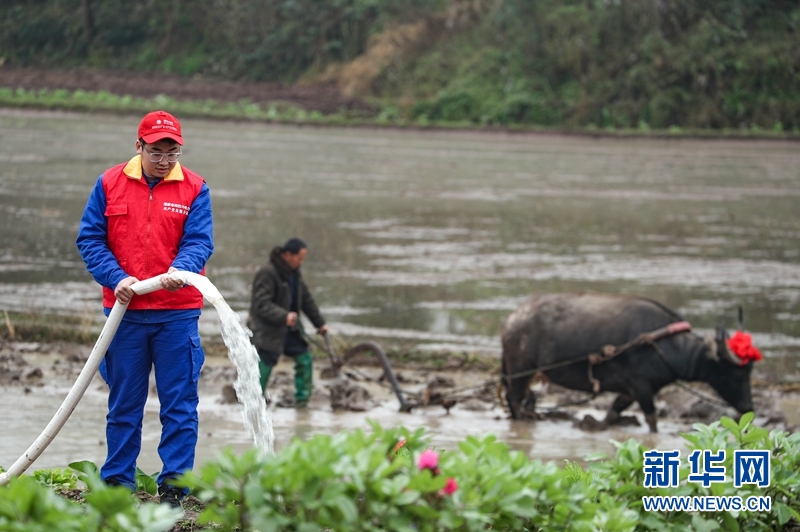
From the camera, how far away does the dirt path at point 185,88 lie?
39625 millimetres

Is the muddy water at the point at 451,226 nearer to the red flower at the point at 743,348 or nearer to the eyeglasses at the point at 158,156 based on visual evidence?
the red flower at the point at 743,348

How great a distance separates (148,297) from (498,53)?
121 feet

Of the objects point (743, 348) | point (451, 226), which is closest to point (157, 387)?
point (743, 348)

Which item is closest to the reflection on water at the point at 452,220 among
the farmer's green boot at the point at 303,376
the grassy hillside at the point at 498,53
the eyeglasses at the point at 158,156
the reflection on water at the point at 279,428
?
the farmer's green boot at the point at 303,376

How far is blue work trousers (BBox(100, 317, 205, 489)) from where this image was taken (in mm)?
5340

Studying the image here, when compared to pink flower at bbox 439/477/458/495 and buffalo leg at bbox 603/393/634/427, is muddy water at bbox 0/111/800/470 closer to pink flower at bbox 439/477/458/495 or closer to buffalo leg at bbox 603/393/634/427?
buffalo leg at bbox 603/393/634/427

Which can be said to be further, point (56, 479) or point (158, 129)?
point (56, 479)

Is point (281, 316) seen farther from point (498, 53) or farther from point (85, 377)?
point (498, 53)

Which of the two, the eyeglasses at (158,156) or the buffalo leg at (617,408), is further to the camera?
the buffalo leg at (617,408)

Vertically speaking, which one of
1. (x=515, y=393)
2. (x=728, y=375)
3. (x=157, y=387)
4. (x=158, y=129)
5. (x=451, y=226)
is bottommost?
(x=515, y=393)

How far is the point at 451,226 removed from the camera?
20469 millimetres

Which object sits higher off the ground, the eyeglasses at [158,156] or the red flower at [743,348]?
the eyeglasses at [158,156]

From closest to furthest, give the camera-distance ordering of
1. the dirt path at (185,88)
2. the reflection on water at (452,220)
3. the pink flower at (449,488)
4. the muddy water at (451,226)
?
the pink flower at (449,488) → the muddy water at (451,226) → the reflection on water at (452,220) → the dirt path at (185,88)

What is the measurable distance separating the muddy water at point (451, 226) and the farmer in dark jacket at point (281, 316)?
57 cm
